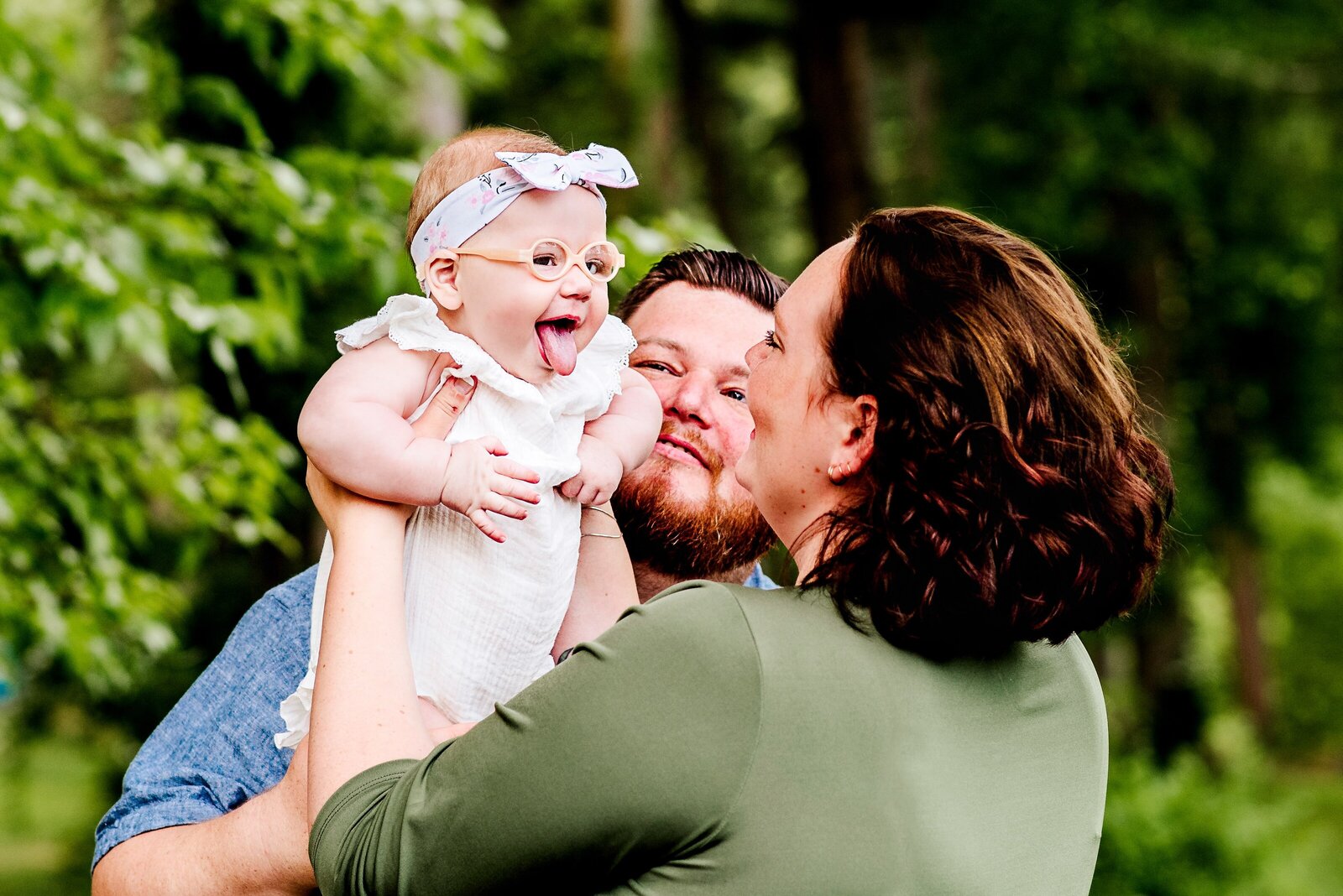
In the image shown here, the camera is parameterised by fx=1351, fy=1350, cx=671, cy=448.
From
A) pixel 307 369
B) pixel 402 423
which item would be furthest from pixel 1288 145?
pixel 402 423

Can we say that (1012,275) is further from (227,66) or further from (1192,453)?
(1192,453)

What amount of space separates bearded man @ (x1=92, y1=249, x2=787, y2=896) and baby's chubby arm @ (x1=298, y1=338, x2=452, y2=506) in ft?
1.36

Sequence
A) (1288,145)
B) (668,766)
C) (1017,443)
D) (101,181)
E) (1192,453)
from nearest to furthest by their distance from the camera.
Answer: (668,766) → (1017,443) → (101,181) → (1288,145) → (1192,453)

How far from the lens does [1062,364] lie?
1599 mm

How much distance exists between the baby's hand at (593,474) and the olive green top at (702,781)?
526 mm

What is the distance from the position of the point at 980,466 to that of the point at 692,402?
1.08m

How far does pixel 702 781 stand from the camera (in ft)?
4.53

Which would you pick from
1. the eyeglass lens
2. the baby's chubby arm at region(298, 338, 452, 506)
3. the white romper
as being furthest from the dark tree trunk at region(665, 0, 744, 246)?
the baby's chubby arm at region(298, 338, 452, 506)

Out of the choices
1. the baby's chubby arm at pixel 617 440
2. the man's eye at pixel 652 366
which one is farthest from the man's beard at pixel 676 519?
the baby's chubby arm at pixel 617 440

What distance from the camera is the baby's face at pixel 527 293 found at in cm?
191

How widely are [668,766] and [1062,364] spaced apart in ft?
2.20

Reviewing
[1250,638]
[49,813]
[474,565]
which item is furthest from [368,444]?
[1250,638]

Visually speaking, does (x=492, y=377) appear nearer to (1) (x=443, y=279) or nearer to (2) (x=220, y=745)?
(1) (x=443, y=279)

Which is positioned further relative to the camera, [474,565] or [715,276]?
[715,276]
